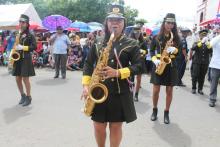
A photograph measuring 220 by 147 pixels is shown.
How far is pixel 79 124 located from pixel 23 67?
75.6 inches

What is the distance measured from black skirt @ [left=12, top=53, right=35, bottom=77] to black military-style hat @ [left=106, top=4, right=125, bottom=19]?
3.77 metres

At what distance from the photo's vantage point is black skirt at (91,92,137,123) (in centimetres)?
365

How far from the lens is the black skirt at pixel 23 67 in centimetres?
704

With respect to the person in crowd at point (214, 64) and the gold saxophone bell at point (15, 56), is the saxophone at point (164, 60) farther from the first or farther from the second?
the gold saxophone bell at point (15, 56)

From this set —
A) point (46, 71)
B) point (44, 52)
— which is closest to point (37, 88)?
point (46, 71)

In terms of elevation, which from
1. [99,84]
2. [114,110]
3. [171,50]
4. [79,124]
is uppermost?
[171,50]

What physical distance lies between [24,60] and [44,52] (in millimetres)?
7855

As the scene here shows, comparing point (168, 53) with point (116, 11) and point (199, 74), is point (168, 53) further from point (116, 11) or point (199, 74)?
point (199, 74)

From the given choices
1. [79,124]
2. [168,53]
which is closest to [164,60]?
[168,53]

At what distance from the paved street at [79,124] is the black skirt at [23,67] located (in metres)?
0.70

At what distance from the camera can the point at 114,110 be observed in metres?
3.66

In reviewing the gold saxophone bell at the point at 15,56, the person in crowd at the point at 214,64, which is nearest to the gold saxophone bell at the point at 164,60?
the person in crowd at the point at 214,64

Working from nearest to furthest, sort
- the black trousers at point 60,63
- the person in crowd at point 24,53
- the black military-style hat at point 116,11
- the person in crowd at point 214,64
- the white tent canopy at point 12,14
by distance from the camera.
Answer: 1. the black military-style hat at point 116,11
2. the person in crowd at point 24,53
3. the person in crowd at point 214,64
4. the black trousers at point 60,63
5. the white tent canopy at point 12,14

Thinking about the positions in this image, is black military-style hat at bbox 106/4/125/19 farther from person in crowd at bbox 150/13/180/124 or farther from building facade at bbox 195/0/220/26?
building facade at bbox 195/0/220/26
